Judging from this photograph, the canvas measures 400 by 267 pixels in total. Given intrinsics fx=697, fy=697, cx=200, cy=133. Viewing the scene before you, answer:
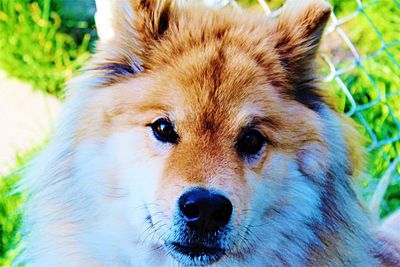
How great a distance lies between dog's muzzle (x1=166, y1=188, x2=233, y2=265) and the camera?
76.8 inches

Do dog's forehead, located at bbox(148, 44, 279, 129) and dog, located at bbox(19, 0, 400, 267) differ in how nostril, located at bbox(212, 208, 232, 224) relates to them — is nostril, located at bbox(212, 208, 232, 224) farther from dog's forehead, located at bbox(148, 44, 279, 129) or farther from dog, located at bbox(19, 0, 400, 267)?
dog's forehead, located at bbox(148, 44, 279, 129)

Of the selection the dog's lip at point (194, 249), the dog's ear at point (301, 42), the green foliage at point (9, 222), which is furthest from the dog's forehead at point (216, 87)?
the green foliage at point (9, 222)

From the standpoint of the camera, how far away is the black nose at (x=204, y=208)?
6.39ft

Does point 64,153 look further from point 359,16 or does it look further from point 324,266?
point 359,16

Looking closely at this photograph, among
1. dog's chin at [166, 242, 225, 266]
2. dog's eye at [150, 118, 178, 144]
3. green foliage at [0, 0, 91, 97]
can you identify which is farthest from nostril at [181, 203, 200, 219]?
green foliage at [0, 0, 91, 97]

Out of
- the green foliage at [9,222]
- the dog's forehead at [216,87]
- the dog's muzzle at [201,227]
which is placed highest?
the dog's forehead at [216,87]

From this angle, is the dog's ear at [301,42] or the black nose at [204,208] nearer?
the black nose at [204,208]

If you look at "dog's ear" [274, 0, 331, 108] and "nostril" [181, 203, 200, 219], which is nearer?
"nostril" [181, 203, 200, 219]

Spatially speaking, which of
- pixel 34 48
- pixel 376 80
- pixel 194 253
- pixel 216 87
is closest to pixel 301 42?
pixel 216 87

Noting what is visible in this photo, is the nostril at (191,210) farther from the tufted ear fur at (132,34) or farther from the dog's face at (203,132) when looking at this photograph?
the tufted ear fur at (132,34)

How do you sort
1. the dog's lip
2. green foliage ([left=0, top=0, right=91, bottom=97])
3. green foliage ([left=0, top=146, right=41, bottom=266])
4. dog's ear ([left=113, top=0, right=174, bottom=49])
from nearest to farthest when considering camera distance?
the dog's lip, dog's ear ([left=113, top=0, right=174, bottom=49]), green foliage ([left=0, top=146, right=41, bottom=266]), green foliage ([left=0, top=0, right=91, bottom=97])

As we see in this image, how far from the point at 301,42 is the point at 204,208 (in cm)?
69

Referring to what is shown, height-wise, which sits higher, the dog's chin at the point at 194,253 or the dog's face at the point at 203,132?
the dog's face at the point at 203,132

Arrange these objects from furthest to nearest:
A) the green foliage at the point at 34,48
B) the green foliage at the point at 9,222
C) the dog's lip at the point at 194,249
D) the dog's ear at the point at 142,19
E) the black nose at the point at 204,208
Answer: the green foliage at the point at 34,48
the green foliage at the point at 9,222
the dog's ear at the point at 142,19
the dog's lip at the point at 194,249
the black nose at the point at 204,208
